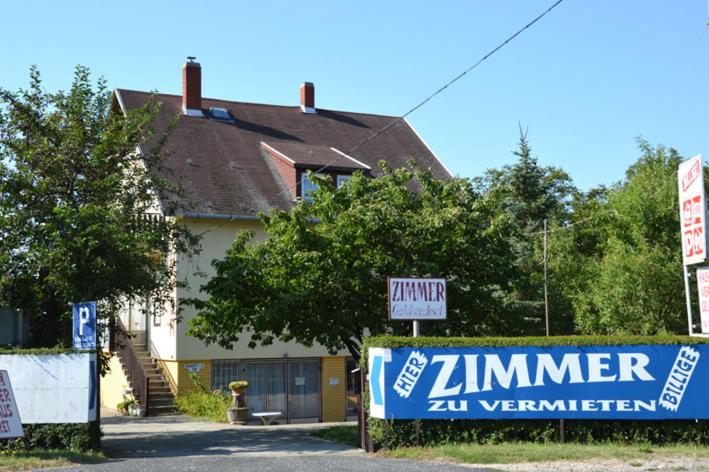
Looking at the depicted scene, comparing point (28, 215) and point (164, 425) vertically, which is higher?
point (28, 215)

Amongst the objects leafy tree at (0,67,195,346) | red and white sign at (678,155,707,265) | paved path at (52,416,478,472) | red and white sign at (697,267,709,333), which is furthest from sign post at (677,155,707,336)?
leafy tree at (0,67,195,346)

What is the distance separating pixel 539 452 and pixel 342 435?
24.5 ft

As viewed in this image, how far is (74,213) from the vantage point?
62.7 feet

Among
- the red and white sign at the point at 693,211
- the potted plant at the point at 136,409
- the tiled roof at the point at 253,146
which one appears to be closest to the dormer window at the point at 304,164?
the tiled roof at the point at 253,146

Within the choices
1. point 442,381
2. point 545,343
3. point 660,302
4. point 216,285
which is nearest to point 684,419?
point 545,343

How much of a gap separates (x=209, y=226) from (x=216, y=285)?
9.43 meters

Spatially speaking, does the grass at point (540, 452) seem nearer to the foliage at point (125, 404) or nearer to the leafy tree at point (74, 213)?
the leafy tree at point (74, 213)

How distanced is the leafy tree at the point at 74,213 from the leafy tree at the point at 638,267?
16027 mm

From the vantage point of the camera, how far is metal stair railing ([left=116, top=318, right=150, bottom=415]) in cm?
2936

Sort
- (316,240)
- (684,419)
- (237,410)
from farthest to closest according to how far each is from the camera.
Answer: (237,410)
(316,240)
(684,419)

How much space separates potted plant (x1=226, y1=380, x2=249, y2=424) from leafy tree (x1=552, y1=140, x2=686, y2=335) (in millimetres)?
12719

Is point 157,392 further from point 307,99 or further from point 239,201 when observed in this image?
point 307,99

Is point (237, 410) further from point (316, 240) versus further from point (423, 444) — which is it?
point (423, 444)

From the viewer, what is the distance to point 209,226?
30594mm
